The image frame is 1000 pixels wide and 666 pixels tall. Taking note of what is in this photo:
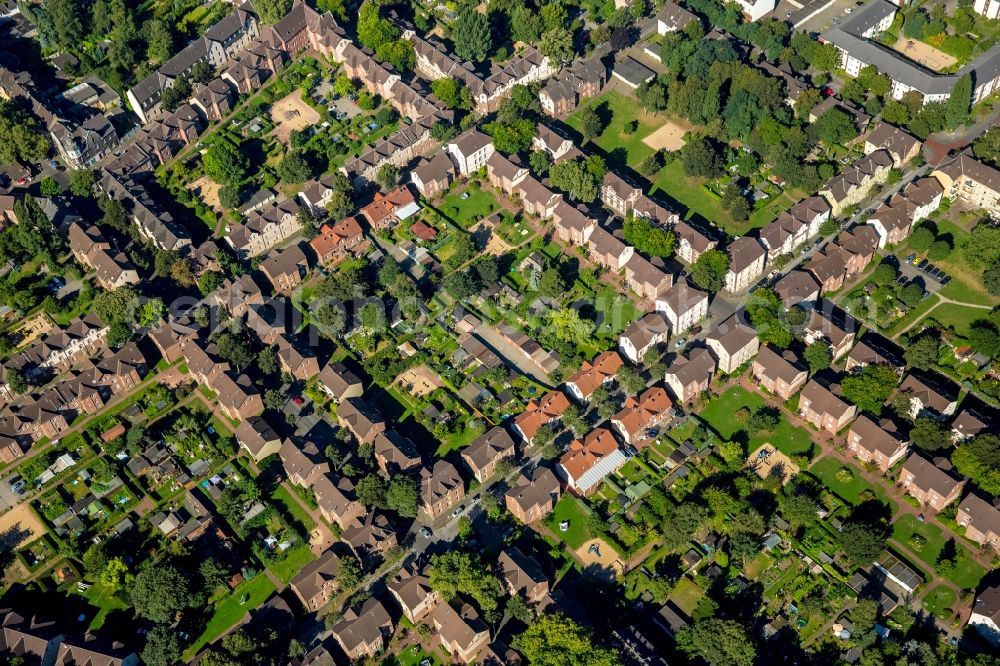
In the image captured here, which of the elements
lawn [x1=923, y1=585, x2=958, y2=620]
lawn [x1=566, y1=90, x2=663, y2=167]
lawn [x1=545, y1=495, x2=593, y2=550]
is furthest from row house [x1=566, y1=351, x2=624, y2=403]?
lawn [x1=923, y1=585, x2=958, y2=620]

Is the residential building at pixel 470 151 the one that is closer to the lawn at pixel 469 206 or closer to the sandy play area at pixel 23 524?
the lawn at pixel 469 206

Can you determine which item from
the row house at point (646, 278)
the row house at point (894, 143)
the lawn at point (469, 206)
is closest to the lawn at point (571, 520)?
the row house at point (646, 278)

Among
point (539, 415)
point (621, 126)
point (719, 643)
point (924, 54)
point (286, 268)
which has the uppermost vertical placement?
point (924, 54)

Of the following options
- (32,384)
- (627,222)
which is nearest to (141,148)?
(32,384)

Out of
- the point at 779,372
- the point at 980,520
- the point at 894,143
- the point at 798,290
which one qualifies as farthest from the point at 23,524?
the point at 894,143

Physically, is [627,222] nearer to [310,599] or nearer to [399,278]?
[399,278]

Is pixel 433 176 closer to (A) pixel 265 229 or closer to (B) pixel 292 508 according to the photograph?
(A) pixel 265 229
